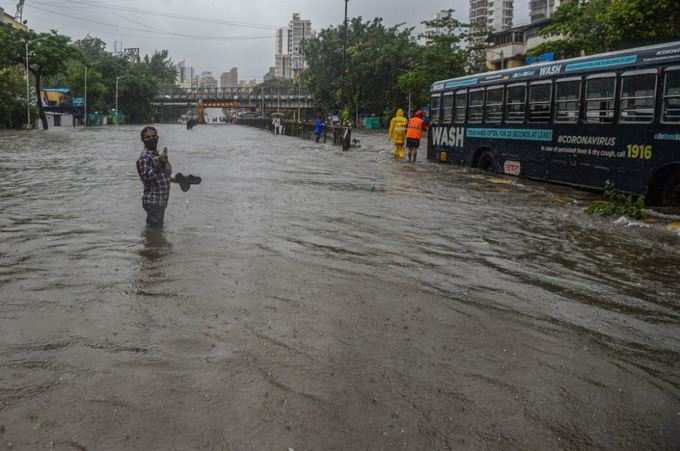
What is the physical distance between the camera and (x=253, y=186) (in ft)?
50.7

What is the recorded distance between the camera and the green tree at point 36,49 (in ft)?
173

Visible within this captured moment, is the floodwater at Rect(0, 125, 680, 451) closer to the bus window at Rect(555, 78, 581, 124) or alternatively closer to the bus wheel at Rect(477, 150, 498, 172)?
the bus window at Rect(555, 78, 581, 124)

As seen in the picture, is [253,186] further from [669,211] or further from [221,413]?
[221,413]

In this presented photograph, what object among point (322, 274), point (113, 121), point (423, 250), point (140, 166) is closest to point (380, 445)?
point (322, 274)

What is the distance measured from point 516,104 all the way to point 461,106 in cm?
315

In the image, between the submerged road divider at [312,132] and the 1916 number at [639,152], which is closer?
the 1916 number at [639,152]

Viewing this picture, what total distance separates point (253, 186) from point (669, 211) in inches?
322

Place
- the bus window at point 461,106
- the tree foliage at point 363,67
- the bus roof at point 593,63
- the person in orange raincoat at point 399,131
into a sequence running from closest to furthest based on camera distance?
the bus roof at point 593,63, the bus window at point 461,106, the person in orange raincoat at point 399,131, the tree foliage at point 363,67

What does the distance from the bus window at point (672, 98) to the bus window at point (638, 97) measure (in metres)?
0.32

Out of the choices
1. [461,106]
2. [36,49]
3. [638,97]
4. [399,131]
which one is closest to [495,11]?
[36,49]

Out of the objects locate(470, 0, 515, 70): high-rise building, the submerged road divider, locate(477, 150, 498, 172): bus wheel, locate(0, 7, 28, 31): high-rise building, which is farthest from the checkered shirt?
locate(470, 0, 515, 70): high-rise building

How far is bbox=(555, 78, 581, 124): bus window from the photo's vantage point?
14727 millimetres

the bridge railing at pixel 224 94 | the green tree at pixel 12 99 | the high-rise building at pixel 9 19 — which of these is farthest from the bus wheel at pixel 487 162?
the bridge railing at pixel 224 94

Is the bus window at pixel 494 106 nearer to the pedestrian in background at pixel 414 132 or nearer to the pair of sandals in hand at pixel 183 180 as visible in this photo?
the pedestrian in background at pixel 414 132
